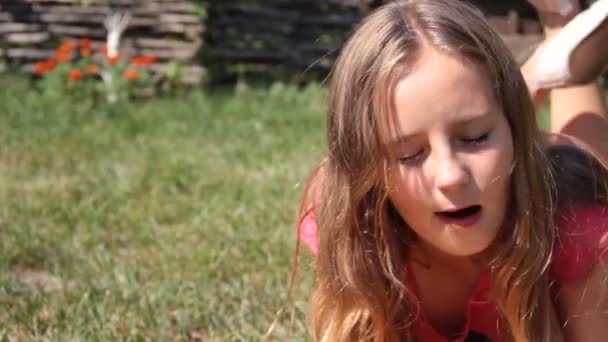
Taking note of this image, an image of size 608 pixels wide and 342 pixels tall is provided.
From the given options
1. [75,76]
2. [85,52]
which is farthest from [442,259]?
[85,52]

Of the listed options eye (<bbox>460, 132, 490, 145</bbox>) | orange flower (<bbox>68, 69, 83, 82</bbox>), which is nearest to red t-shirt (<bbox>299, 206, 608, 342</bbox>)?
eye (<bbox>460, 132, 490, 145</bbox>)

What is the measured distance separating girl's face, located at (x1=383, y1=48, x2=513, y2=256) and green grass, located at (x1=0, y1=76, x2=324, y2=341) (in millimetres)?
728

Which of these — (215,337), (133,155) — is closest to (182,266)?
(215,337)

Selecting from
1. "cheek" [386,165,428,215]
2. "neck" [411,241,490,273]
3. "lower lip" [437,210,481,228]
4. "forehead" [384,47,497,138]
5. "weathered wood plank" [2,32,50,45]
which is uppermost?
"forehead" [384,47,497,138]

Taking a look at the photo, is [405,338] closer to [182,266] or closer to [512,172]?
[512,172]

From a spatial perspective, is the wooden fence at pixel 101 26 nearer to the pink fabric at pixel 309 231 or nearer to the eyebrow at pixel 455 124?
the pink fabric at pixel 309 231

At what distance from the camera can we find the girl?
5.53 ft

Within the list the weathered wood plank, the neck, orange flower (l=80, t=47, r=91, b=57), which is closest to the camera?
the neck

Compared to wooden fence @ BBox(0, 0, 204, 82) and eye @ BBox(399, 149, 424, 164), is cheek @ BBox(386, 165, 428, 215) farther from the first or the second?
wooden fence @ BBox(0, 0, 204, 82)

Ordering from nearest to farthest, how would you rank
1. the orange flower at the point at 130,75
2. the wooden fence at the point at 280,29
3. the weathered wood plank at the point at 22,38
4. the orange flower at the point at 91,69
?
the orange flower at the point at 130,75
the orange flower at the point at 91,69
the weathered wood plank at the point at 22,38
the wooden fence at the point at 280,29

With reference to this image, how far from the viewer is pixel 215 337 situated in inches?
94.3

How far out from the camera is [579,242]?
71.8 inches

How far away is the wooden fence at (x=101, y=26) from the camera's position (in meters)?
8.08

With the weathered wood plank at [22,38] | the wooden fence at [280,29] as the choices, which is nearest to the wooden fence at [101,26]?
the weathered wood plank at [22,38]
